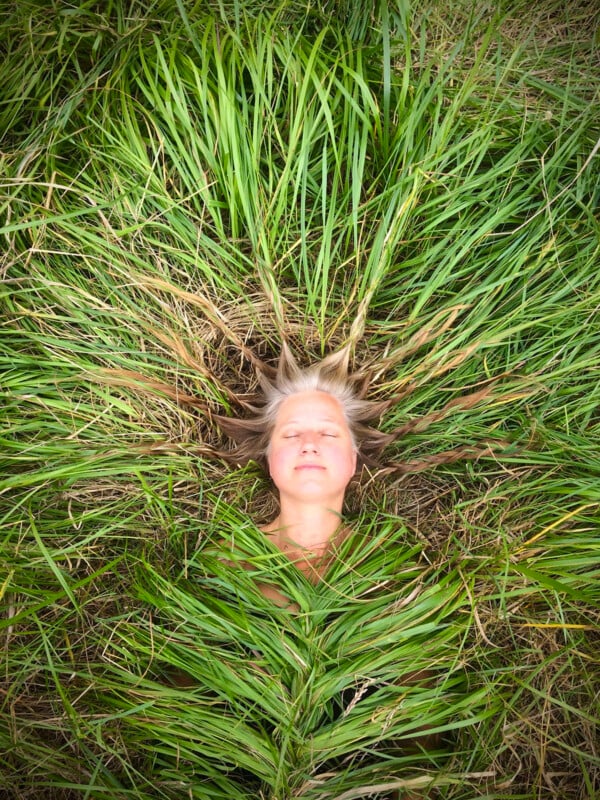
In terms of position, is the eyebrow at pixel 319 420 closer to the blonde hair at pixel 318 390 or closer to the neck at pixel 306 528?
the blonde hair at pixel 318 390

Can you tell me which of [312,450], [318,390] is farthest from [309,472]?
[318,390]

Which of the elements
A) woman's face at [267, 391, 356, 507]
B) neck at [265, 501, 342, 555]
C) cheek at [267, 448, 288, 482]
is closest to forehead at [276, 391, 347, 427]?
woman's face at [267, 391, 356, 507]

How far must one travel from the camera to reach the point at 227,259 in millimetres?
2697

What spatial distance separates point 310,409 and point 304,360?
0.34 meters

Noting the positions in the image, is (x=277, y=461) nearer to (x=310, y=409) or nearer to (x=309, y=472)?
(x=309, y=472)

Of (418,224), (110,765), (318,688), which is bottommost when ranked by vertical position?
(110,765)

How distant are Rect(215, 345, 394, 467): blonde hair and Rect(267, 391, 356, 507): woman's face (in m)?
0.07

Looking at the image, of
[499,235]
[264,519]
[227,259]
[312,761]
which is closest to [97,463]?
[264,519]

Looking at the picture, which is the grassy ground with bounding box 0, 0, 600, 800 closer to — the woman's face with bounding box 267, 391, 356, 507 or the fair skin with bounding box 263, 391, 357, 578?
the fair skin with bounding box 263, 391, 357, 578

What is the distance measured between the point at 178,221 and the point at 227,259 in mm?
246

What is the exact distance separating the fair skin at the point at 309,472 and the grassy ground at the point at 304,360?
126 mm

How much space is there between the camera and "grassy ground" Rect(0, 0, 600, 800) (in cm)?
235

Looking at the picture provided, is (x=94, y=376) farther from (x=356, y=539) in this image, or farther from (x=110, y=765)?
(x=110, y=765)

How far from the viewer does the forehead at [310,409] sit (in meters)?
2.57
